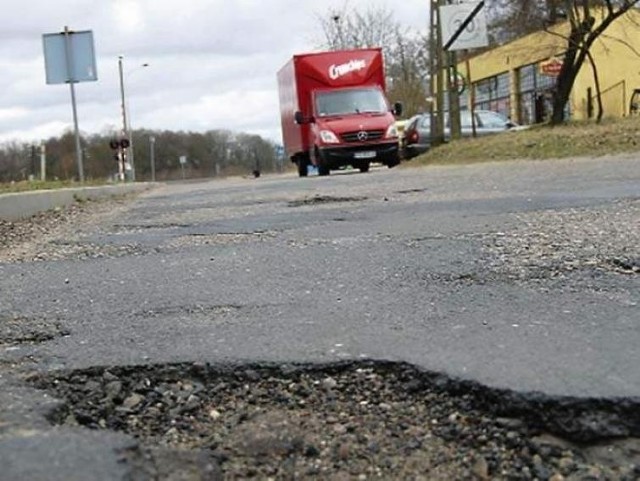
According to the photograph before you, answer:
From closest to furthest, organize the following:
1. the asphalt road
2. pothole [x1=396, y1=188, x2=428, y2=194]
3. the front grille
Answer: the asphalt road < pothole [x1=396, y1=188, x2=428, y2=194] < the front grille

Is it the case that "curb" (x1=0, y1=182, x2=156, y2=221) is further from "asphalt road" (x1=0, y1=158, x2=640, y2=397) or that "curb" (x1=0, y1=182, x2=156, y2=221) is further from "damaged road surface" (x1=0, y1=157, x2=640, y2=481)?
"damaged road surface" (x1=0, y1=157, x2=640, y2=481)

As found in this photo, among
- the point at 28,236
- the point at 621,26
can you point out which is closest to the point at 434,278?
the point at 28,236

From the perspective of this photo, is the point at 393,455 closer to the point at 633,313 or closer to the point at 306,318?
the point at 306,318

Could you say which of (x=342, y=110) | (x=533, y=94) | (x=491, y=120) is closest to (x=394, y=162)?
(x=342, y=110)

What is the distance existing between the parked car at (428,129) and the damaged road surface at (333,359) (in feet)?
66.7

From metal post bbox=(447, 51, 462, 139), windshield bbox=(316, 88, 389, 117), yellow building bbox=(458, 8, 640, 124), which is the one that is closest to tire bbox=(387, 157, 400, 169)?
windshield bbox=(316, 88, 389, 117)

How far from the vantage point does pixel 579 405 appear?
1845 mm

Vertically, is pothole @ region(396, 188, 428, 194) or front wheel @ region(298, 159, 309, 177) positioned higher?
front wheel @ region(298, 159, 309, 177)

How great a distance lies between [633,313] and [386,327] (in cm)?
81

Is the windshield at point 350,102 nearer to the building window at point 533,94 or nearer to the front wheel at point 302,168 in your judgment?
the front wheel at point 302,168

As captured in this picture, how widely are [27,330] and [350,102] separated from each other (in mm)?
17164

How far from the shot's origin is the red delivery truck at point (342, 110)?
18.7m

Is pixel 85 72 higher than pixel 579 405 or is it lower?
higher

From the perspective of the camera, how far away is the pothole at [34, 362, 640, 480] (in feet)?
5.47
